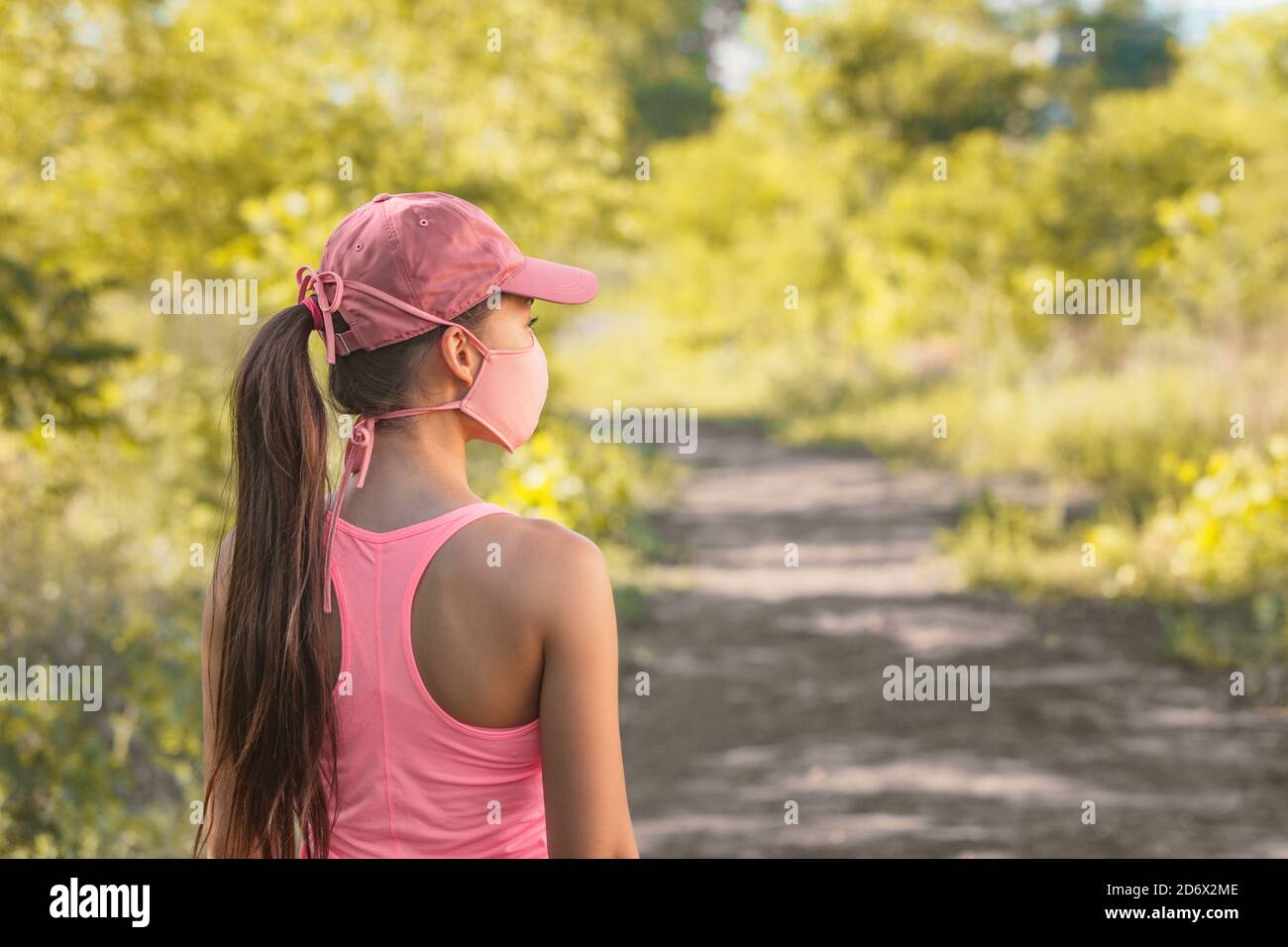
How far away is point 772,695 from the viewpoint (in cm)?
711

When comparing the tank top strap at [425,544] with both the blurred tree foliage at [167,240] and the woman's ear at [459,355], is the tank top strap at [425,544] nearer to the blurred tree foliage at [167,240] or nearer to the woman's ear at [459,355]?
the woman's ear at [459,355]

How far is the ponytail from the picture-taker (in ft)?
5.70

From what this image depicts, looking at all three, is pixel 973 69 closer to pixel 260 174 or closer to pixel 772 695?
pixel 260 174

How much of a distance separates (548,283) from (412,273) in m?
0.18

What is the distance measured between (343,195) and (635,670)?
3159 mm

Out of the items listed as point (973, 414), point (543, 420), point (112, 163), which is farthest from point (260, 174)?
point (973, 414)

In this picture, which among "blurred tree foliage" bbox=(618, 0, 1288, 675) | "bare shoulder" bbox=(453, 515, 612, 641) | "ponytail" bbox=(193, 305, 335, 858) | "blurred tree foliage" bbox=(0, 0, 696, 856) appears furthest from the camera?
"blurred tree foliage" bbox=(618, 0, 1288, 675)

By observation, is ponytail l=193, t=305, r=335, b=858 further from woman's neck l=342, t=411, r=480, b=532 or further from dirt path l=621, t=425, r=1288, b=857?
Answer: dirt path l=621, t=425, r=1288, b=857

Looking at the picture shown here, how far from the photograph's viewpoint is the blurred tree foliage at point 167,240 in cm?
511

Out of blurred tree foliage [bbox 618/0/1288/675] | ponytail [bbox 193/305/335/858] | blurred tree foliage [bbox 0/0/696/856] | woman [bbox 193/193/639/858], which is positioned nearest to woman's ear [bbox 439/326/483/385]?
woman [bbox 193/193/639/858]

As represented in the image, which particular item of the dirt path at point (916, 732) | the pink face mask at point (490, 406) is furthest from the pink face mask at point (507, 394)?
the dirt path at point (916, 732)

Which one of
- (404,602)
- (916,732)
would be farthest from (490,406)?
(916,732)

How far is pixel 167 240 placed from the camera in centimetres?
991

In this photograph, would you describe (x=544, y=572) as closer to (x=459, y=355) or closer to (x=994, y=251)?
(x=459, y=355)
